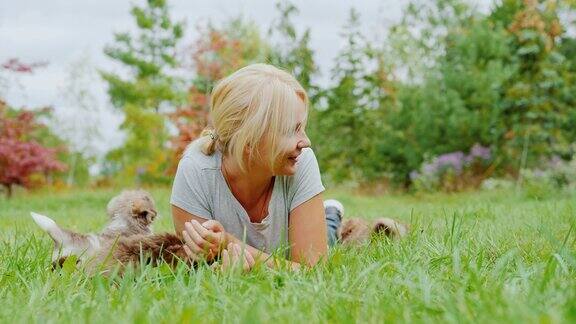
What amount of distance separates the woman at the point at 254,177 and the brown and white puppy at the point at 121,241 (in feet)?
0.48

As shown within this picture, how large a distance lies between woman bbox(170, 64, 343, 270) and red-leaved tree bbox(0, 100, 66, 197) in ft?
32.7

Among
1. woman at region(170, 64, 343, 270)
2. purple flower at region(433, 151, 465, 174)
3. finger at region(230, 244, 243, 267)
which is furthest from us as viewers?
purple flower at region(433, 151, 465, 174)

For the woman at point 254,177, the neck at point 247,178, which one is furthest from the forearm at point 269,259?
the neck at point 247,178

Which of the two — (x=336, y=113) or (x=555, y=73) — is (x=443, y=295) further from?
(x=336, y=113)

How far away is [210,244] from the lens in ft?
8.81

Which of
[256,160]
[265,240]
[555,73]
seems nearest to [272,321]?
[256,160]

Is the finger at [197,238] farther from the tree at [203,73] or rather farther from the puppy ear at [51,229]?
the tree at [203,73]

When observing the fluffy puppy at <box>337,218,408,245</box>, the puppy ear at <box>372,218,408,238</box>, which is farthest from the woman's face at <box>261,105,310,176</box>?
the puppy ear at <box>372,218,408,238</box>

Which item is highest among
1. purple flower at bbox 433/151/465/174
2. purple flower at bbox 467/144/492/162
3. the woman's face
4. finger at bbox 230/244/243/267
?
the woman's face

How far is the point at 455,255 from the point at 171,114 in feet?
43.8

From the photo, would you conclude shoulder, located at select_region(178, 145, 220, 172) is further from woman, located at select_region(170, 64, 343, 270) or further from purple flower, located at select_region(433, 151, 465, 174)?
purple flower, located at select_region(433, 151, 465, 174)

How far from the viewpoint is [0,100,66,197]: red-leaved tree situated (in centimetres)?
1238

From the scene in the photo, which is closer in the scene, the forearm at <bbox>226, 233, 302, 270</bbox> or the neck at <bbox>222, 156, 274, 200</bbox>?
the forearm at <bbox>226, 233, 302, 270</bbox>

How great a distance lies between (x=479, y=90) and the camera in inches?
513
